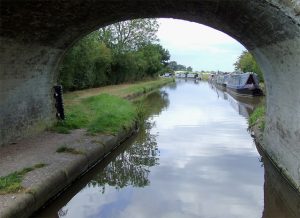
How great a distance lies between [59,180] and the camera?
770 cm

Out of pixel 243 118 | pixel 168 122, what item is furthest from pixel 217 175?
pixel 243 118

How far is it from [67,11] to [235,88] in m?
30.9

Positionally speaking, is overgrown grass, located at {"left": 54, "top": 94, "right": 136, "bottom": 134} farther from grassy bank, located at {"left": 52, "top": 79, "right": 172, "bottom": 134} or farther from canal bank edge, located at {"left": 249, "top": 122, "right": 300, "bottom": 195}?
canal bank edge, located at {"left": 249, "top": 122, "right": 300, "bottom": 195}

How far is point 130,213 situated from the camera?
23.1ft

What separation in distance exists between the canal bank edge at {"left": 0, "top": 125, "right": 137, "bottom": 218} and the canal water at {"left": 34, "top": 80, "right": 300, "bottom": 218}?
0.54 ft

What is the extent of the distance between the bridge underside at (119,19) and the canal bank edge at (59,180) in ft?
5.94

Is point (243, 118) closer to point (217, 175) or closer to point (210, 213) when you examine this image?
point (217, 175)

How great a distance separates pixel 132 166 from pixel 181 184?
6.68ft

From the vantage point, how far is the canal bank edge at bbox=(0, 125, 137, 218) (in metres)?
6.05

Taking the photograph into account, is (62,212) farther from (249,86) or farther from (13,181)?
(249,86)

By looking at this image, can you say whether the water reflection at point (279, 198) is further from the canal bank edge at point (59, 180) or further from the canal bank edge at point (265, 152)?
the canal bank edge at point (59, 180)

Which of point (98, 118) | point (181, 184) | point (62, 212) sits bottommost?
point (181, 184)

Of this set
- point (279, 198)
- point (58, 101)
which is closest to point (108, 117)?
point (58, 101)

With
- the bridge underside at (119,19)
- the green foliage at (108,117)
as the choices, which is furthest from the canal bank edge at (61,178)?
the bridge underside at (119,19)
